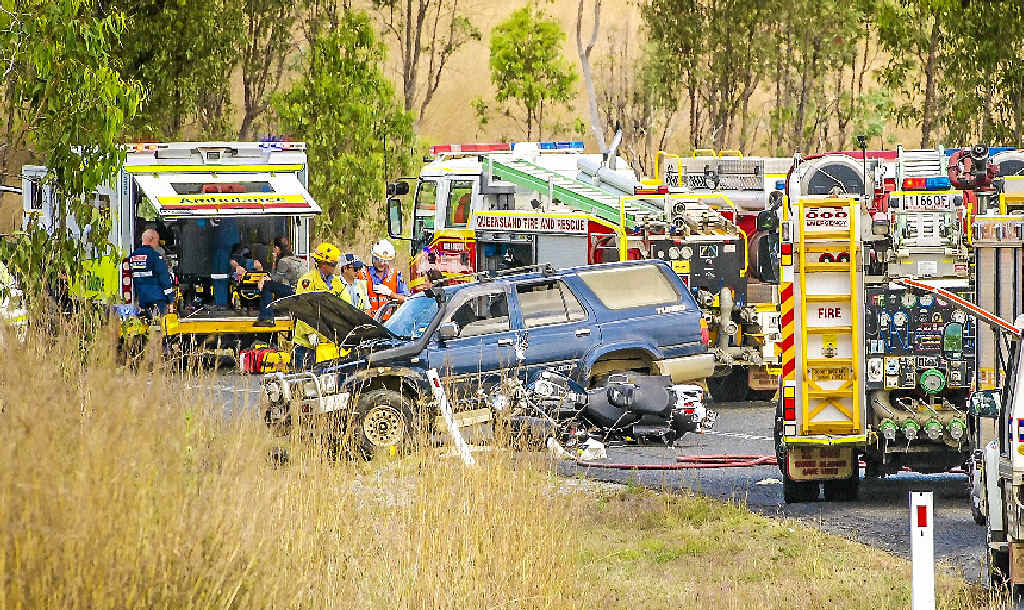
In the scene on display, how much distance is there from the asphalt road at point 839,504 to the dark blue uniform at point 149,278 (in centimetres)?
833

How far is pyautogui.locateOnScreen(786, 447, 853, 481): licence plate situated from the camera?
43.2 ft

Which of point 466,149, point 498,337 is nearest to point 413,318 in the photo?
point 498,337

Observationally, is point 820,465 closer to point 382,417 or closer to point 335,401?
point 382,417

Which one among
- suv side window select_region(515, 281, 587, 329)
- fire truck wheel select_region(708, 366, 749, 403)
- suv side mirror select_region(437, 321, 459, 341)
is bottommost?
fire truck wheel select_region(708, 366, 749, 403)

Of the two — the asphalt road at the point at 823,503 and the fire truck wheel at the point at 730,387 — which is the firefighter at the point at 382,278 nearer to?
the fire truck wheel at the point at 730,387

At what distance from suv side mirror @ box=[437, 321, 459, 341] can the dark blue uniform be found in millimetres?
8335

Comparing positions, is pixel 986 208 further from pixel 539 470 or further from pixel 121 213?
pixel 121 213

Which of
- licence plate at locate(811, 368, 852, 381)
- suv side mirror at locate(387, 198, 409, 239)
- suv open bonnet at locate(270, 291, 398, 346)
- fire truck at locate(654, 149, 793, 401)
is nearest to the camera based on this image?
licence plate at locate(811, 368, 852, 381)

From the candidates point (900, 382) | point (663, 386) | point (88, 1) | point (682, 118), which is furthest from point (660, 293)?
point (682, 118)

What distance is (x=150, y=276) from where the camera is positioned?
22719 millimetres

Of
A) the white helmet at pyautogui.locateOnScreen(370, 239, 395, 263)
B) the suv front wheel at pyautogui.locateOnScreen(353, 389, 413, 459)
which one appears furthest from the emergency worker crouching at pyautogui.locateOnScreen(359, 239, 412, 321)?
the suv front wheel at pyautogui.locateOnScreen(353, 389, 413, 459)

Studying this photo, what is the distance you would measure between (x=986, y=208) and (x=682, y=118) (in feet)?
285

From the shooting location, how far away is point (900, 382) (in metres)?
13.0

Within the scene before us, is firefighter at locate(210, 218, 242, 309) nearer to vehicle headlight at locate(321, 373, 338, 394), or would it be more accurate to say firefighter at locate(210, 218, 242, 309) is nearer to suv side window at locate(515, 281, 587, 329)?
suv side window at locate(515, 281, 587, 329)
